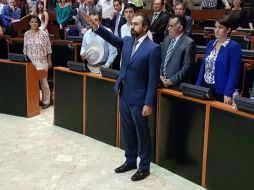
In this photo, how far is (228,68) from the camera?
3.39 meters

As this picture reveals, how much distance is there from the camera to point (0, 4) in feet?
28.2

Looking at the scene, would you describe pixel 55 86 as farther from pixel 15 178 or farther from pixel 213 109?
pixel 213 109

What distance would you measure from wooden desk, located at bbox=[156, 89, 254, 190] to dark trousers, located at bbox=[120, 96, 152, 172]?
9.6 inches

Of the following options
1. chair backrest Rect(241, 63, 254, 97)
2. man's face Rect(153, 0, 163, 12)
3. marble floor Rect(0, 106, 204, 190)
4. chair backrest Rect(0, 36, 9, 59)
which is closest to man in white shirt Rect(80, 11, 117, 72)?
marble floor Rect(0, 106, 204, 190)

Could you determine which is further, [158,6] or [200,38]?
[200,38]

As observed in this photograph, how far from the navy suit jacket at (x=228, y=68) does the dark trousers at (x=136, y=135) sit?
0.70 m

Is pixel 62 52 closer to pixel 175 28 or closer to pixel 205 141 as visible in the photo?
pixel 175 28

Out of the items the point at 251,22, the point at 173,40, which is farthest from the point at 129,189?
the point at 251,22

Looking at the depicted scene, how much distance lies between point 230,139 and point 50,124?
2678mm

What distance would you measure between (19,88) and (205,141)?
2.90 metres

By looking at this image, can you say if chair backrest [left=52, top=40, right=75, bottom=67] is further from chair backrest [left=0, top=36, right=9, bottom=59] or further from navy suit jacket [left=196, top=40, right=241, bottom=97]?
navy suit jacket [left=196, top=40, right=241, bottom=97]

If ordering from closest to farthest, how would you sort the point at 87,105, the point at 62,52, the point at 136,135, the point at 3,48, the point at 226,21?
the point at 226,21, the point at 136,135, the point at 87,105, the point at 62,52, the point at 3,48

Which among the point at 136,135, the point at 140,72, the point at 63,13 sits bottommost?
the point at 136,135

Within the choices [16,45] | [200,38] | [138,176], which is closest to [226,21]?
[138,176]
